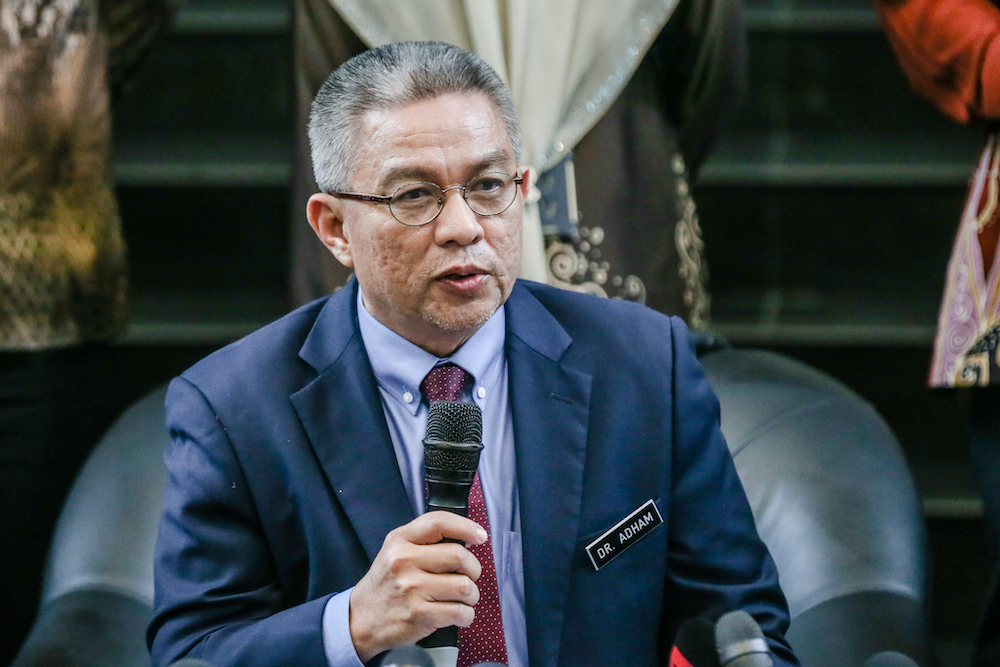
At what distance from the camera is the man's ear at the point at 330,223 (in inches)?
52.2

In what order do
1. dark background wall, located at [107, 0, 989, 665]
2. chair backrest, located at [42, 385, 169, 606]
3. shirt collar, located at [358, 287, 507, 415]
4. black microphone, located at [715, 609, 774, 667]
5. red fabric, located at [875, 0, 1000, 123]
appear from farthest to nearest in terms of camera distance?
1. dark background wall, located at [107, 0, 989, 665]
2. red fabric, located at [875, 0, 1000, 123]
3. chair backrest, located at [42, 385, 169, 606]
4. shirt collar, located at [358, 287, 507, 415]
5. black microphone, located at [715, 609, 774, 667]

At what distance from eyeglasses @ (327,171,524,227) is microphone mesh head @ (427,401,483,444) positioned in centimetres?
28

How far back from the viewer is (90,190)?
1.91 meters

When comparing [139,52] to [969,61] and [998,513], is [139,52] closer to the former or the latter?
[969,61]

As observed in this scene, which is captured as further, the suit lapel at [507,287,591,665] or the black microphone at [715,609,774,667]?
the suit lapel at [507,287,591,665]

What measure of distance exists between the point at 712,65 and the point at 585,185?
1.00 ft

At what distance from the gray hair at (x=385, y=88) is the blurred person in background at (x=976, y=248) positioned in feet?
2.70

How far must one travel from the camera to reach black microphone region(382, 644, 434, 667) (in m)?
0.84

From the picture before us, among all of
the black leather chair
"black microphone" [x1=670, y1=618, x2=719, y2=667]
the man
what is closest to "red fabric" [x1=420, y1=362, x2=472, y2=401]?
the man

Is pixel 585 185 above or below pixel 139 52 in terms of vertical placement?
below

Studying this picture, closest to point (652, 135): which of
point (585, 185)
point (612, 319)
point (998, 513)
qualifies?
point (585, 185)

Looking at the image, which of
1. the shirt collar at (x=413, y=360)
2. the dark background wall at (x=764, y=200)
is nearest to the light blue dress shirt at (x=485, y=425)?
the shirt collar at (x=413, y=360)

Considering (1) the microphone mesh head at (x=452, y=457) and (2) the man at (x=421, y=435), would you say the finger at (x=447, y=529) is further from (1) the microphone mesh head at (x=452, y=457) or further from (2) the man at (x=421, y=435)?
(2) the man at (x=421, y=435)

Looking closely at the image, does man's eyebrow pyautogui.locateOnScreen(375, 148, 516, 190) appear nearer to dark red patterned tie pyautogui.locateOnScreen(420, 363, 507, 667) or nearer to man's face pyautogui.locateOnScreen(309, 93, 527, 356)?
man's face pyautogui.locateOnScreen(309, 93, 527, 356)
